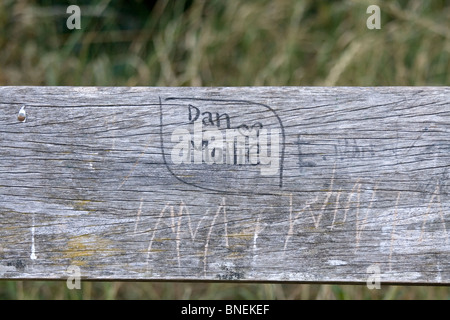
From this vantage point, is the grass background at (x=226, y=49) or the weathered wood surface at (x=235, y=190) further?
the grass background at (x=226, y=49)

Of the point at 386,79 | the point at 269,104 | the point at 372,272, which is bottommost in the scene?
the point at 372,272

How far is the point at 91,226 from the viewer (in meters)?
1.34

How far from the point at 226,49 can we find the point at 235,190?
1.64 metres

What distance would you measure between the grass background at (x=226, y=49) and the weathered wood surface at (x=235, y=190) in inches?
41.8

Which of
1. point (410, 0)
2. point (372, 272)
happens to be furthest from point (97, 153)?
point (410, 0)

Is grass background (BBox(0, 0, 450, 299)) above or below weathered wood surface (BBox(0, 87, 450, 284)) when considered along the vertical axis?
above

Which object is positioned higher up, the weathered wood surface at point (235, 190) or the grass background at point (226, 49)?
the grass background at point (226, 49)

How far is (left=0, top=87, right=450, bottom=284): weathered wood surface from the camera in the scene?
4.28 ft

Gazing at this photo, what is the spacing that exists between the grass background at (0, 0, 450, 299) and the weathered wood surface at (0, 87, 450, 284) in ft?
Result: 3.49

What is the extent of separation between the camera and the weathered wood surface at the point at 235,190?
1304 mm

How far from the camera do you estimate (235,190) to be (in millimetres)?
1319
